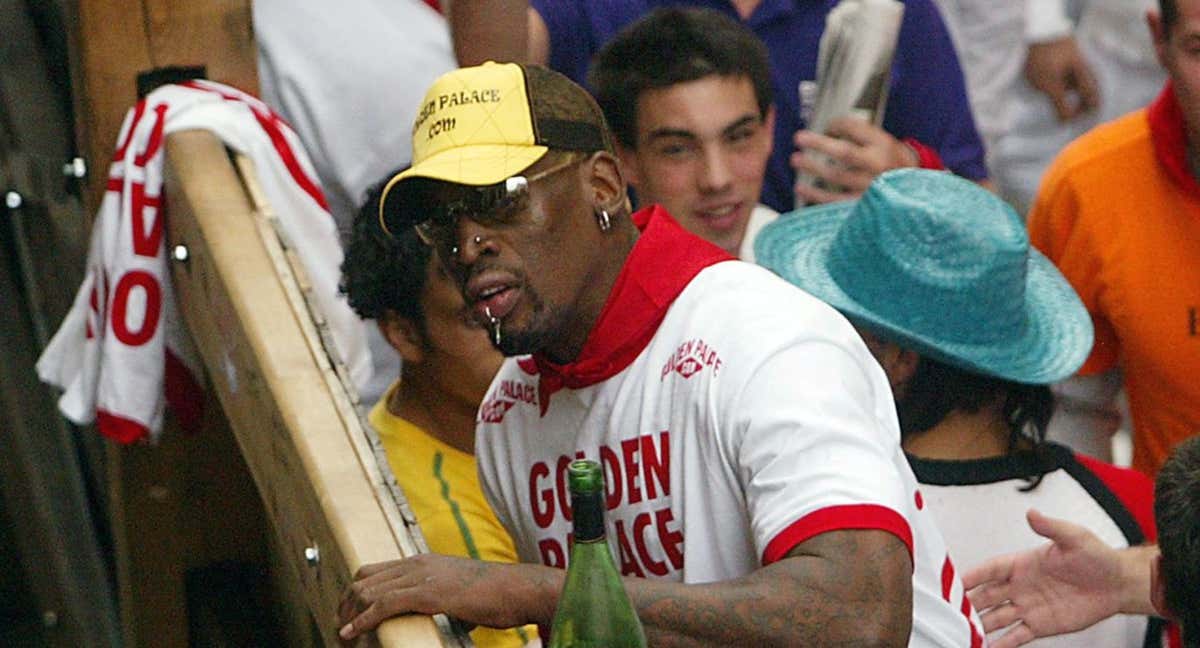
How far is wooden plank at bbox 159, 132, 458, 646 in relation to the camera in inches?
100

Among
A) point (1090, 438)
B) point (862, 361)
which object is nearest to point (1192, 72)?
point (1090, 438)

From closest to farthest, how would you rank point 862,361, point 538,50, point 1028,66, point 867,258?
point 862,361, point 867,258, point 538,50, point 1028,66

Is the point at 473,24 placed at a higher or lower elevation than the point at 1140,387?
higher

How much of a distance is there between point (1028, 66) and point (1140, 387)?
2.01m

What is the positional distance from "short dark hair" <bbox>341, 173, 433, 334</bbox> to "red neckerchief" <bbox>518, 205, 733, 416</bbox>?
0.86 metres

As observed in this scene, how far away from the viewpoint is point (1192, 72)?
148 inches

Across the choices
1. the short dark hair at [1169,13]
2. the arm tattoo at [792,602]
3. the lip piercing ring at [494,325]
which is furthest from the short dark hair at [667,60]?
the arm tattoo at [792,602]

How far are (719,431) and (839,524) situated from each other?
0.77 feet

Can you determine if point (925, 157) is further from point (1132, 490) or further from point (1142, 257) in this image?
point (1132, 490)

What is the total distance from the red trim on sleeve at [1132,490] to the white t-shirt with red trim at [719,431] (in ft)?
1.90

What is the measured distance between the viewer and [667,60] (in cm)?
390

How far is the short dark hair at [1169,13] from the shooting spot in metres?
3.76

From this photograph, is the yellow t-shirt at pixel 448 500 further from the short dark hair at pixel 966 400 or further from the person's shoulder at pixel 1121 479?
the person's shoulder at pixel 1121 479

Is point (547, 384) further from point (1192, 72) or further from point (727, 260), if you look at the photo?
point (1192, 72)
